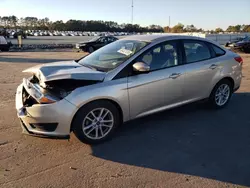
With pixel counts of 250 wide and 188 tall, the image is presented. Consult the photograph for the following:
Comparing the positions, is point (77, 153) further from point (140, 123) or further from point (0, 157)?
point (140, 123)

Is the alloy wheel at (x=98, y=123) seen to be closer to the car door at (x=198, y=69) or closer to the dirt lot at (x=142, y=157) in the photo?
the dirt lot at (x=142, y=157)

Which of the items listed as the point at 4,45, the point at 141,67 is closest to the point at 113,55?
the point at 141,67

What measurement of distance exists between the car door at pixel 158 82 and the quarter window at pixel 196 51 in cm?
25

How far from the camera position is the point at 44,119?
3.47 m

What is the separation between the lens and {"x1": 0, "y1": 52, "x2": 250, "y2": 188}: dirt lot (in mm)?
2965

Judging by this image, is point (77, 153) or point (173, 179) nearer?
point (173, 179)

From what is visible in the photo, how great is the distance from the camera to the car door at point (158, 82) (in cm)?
404

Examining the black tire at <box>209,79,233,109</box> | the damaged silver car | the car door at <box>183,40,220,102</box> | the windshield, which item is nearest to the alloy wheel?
the damaged silver car

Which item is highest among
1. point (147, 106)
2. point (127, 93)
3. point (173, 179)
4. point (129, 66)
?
point (129, 66)

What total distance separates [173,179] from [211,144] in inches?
45.9

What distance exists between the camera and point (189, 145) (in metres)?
3.83

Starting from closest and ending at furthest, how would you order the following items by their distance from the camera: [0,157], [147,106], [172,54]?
[0,157], [147,106], [172,54]

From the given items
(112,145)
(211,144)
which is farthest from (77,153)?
(211,144)

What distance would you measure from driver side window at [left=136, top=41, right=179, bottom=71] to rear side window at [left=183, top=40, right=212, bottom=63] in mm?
287
